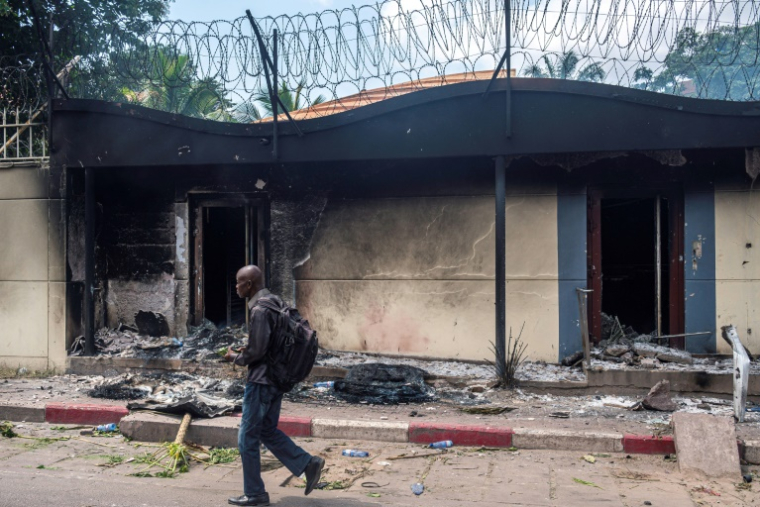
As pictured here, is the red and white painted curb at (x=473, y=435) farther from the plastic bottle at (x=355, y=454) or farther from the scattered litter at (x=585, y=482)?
the scattered litter at (x=585, y=482)

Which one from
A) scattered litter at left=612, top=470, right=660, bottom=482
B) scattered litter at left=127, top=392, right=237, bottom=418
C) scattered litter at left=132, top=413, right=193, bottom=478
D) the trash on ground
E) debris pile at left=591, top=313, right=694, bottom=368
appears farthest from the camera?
debris pile at left=591, top=313, right=694, bottom=368

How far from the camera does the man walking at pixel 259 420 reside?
4227 mm

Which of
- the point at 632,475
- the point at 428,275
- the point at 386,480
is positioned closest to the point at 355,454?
the point at 386,480

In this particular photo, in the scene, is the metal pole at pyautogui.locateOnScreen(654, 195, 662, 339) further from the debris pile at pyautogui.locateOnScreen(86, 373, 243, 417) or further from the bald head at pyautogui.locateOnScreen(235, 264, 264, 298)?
the bald head at pyautogui.locateOnScreen(235, 264, 264, 298)

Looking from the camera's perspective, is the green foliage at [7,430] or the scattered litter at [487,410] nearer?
the green foliage at [7,430]

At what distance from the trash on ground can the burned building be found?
103 centimetres

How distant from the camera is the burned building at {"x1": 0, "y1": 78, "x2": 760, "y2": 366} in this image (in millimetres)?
7211

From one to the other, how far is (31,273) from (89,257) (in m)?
0.98

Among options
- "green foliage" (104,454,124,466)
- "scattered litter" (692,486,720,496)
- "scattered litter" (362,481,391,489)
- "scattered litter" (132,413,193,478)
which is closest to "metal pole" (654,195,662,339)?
"scattered litter" (692,486,720,496)

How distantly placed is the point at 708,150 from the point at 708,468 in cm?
401

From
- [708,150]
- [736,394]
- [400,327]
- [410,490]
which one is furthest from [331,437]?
[708,150]

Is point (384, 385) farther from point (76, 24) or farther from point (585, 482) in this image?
point (76, 24)

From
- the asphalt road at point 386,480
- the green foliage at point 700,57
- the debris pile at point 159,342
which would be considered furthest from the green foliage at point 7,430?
the green foliage at point 700,57

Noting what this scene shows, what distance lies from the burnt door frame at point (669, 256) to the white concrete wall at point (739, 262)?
0.40 metres
